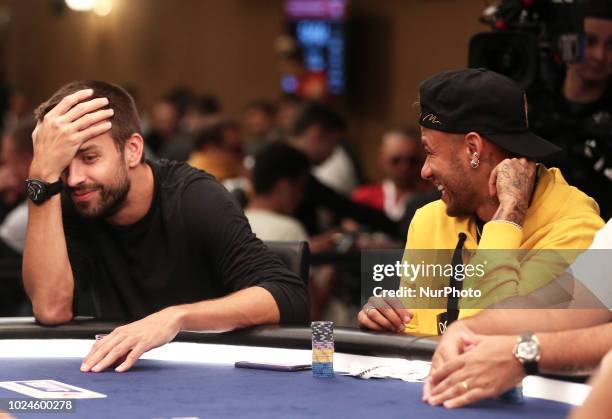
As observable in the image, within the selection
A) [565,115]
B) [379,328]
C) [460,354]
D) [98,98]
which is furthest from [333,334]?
[565,115]

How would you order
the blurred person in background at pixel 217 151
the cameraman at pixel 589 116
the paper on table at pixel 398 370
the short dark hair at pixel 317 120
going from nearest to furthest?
the paper on table at pixel 398 370
the cameraman at pixel 589 116
the blurred person in background at pixel 217 151
the short dark hair at pixel 317 120

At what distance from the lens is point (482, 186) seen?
3.11 meters

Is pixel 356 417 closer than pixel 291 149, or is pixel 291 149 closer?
pixel 356 417

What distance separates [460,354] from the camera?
242 cm

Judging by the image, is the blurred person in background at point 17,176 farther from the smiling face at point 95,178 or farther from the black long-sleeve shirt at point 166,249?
the smiling face at point 95,178

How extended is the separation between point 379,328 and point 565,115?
1792 mm

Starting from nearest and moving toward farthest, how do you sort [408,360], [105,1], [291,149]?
[408,360] < [291,149] < [105,1]

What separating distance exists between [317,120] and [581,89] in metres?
3.15

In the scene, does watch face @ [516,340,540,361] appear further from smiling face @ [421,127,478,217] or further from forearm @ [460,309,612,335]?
smiling face @ [421,127,478,217]

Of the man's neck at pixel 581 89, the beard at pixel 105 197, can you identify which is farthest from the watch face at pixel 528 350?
the man's neck at pixel 581 89

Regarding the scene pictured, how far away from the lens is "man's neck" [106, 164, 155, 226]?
11.9ft

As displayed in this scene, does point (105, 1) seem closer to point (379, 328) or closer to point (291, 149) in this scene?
point (291, 149)

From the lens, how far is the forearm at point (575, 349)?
92.5 inches

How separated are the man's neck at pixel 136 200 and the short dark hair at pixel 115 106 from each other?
0.11 m
